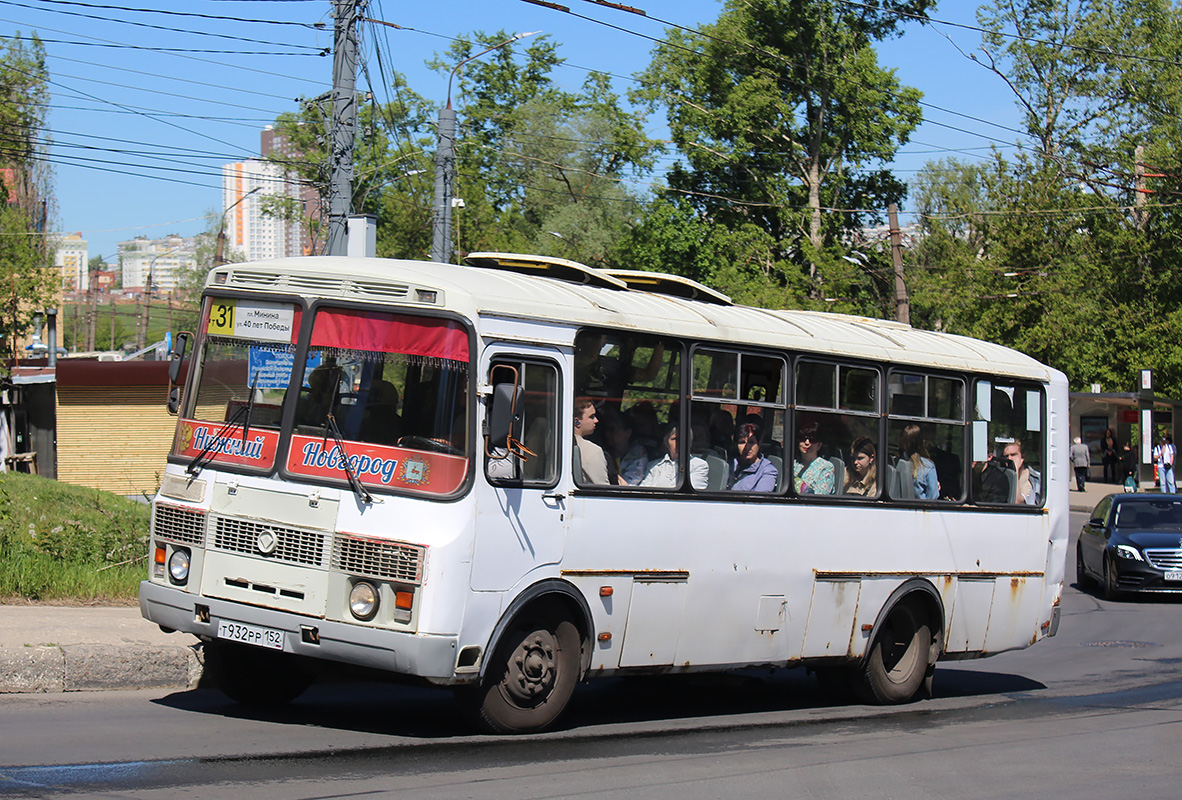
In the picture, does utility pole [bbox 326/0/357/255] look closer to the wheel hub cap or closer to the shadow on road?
the shadow on road

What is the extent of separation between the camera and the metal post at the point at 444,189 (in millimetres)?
Result: 21000

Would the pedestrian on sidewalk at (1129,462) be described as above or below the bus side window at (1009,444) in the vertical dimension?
below

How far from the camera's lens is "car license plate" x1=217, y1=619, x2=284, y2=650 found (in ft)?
24.3

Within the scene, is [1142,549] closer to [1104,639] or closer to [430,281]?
[1104,639]

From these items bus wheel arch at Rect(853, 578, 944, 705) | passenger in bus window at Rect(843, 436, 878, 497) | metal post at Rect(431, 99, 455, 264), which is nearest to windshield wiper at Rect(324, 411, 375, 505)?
passenger in bus window at Rect(843, 436, 878, 497)

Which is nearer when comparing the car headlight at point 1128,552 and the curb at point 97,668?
the curb at point 97,668

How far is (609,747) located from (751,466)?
238 centimetres

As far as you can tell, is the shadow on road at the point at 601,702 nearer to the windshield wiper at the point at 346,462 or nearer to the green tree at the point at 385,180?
the windshield wiper at the point at 346,462

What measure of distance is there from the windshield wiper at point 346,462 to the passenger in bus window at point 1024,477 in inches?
256

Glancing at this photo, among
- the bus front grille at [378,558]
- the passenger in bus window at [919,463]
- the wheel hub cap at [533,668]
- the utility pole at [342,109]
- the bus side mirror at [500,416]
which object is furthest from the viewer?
the utility pole at [342,109]

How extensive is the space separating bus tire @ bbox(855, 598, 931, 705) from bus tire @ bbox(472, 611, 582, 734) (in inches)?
133

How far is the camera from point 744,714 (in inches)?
387

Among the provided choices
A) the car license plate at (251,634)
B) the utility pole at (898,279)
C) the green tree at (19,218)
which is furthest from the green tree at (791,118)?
the car license plate at (251,634)

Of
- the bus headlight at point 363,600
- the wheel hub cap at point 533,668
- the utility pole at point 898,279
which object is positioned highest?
the utility pole at point 898,279
